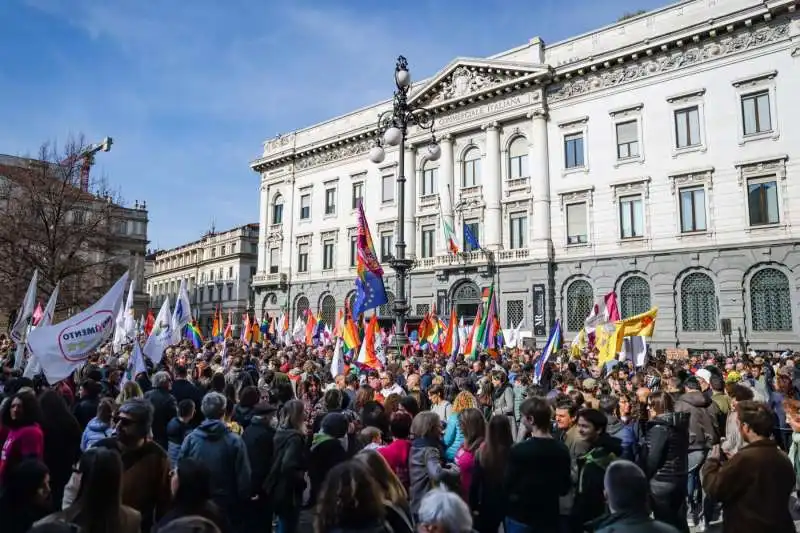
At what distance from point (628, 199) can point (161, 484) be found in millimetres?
27745

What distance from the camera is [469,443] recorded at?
16.4 feet

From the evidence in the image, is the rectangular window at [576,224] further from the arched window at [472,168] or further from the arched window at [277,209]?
the arched window at [277,209]

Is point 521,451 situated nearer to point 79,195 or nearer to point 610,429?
point 610,429

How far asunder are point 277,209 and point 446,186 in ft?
55.3

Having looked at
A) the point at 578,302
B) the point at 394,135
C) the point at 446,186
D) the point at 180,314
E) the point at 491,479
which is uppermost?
the point at 446,186

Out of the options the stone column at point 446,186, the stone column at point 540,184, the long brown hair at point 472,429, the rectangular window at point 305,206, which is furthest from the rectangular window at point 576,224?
the long brown hair at point 472,429

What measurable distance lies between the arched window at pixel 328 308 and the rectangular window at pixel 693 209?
22471 mm

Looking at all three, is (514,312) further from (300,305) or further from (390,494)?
(390,494)

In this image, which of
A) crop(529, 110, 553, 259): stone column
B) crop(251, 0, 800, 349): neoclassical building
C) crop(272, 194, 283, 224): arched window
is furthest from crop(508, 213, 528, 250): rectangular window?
crop(272, 194, 283, 224): arched window

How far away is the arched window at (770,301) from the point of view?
23297mm

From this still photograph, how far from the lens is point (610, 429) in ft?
19.8

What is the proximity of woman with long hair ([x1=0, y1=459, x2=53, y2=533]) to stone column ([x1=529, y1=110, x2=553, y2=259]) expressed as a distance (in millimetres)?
28167

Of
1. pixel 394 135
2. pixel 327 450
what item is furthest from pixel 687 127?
pixel 327 450

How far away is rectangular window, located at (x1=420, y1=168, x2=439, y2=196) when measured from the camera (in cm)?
3534
